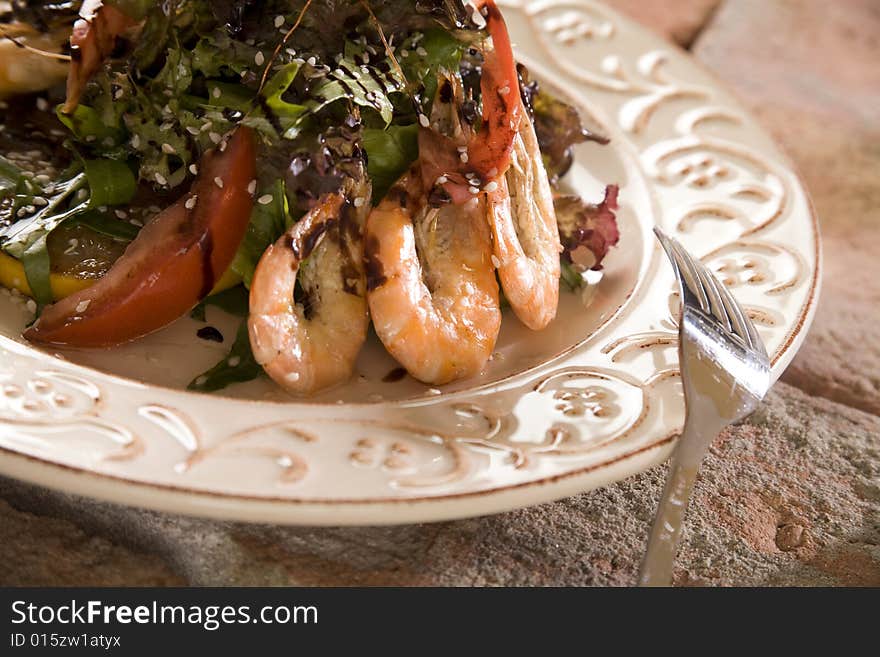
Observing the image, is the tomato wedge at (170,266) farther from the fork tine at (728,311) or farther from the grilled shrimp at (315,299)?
the fork tine at (728,311)

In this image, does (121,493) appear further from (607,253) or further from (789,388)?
(789,388)

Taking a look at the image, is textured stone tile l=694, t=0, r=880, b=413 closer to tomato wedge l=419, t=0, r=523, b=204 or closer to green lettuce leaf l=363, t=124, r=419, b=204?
tomato wedge l=419, t=0, r=523, b=204

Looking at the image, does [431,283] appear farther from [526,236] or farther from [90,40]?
[90,40]

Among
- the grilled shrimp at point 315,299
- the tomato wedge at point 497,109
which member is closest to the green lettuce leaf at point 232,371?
the grilled shrimp at point 315,299

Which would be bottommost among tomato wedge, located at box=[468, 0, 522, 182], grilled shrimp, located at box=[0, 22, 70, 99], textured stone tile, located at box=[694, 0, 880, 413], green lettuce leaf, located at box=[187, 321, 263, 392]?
green lettuce leaf, located at box=[187, 321, 263, 392]

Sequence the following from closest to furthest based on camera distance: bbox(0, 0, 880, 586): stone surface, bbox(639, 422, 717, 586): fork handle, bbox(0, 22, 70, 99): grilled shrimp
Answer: bbox(639, 422, 717, 586): fork handle
bbox(0, 0, 880, 586): stone surface
bbox(0, 22, 70, 99): grilled shrimp

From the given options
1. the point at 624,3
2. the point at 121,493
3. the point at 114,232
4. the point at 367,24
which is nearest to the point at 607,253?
the point at 367,24

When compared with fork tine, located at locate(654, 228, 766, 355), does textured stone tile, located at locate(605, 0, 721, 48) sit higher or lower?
lower

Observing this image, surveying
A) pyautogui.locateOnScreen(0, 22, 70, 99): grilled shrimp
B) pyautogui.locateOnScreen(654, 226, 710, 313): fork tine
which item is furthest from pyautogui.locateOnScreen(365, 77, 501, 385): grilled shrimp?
pyautogui.locateOnScreen(0, 22, 70, 99): grilled shrimp
